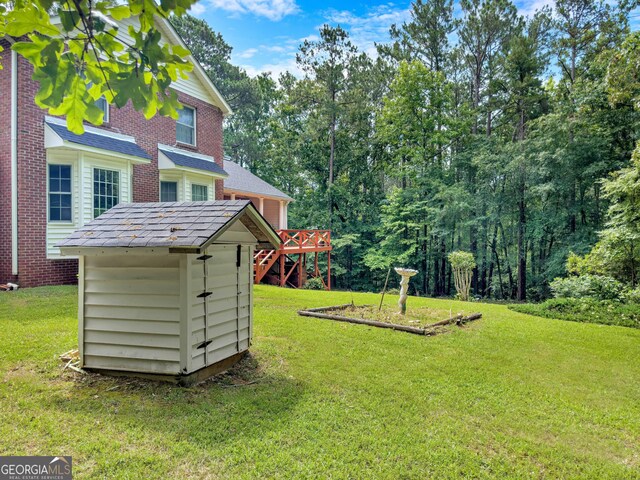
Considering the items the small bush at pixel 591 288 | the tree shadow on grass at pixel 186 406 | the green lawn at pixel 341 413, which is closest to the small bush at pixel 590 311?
the small bush at pixel 591 288

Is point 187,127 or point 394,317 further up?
point 187,127

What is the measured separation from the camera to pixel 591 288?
33.9ft

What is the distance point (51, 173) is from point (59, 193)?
0.53 metres

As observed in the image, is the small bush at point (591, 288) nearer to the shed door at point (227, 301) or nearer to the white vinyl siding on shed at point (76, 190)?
the shed door at point (227, 301)

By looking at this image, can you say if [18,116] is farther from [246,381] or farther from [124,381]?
[246,381]

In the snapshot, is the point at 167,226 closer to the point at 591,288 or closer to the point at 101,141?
the point at 101,141

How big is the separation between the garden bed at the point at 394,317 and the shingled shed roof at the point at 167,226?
338cm

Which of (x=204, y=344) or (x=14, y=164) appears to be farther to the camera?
(x=14, y=164)

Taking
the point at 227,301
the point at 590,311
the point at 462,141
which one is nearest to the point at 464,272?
the point at 590,311

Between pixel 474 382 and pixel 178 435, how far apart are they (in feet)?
11.2

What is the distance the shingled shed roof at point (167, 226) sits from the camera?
3.73 m

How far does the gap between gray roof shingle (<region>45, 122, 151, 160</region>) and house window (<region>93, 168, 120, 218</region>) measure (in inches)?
27.7

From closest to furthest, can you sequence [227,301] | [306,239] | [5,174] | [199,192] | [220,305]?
[220,305] < [227,301] < [5,174] < [199,192] < [306,239]

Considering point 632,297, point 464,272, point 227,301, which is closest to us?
point 227,301
